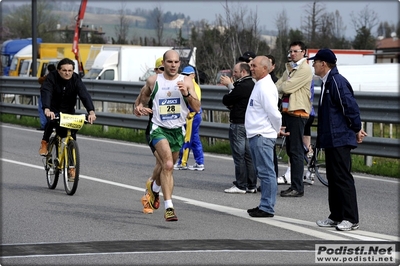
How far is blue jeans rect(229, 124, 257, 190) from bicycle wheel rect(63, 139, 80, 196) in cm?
219

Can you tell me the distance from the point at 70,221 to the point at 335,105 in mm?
3210

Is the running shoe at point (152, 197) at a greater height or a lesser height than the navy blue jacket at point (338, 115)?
lesser

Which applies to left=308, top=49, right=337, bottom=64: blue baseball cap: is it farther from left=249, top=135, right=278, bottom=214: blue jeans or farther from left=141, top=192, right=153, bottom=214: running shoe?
left=141, top=192, right=153, bottom=214: running shoe

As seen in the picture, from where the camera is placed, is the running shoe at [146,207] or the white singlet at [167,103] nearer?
the white singlet at [167,103]

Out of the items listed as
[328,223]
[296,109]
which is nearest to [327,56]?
[328,223]

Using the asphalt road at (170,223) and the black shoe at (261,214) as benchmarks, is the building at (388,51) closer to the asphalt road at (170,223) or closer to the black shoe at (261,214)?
the asphalt road at (170,223)

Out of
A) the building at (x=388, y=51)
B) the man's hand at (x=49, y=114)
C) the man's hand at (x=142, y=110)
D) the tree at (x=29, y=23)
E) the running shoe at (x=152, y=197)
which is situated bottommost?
the running shoe at (x=152, y=197)

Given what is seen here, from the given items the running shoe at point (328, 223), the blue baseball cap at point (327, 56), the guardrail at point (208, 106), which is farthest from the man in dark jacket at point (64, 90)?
the guardrail at point (208, 106)

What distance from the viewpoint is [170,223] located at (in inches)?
385

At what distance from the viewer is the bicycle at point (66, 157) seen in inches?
477

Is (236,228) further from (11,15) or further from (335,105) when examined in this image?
(11,15)

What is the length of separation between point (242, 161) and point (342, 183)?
10.5ft

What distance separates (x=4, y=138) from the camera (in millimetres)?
20562

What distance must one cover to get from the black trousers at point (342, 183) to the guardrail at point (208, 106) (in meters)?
4.58
